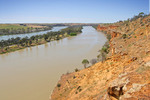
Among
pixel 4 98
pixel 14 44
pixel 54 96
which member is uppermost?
pixel 14 44

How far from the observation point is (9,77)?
2106cm

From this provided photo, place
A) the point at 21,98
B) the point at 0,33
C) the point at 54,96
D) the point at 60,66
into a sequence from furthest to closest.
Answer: the point at 0,33, the point at 60,66, the point at 21,98, the point at 54,96

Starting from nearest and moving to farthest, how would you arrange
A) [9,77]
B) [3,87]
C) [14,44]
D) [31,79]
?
[3,87] → [31,79] → [9,77] → [14,44]

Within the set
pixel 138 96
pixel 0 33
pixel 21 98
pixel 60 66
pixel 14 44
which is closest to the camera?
pixel 138 96

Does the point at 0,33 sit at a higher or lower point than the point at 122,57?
higher

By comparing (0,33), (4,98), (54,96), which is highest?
(0,33)

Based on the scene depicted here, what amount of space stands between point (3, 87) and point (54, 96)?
9.83 meters

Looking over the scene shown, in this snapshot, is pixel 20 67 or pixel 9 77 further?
pixel 20 67

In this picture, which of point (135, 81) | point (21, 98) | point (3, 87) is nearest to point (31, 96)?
point (21, 98)

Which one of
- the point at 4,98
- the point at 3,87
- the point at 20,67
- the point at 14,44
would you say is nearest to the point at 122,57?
the point at 4,98

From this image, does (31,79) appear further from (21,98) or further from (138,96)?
(138,96)

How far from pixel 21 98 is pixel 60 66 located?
34.0 ft

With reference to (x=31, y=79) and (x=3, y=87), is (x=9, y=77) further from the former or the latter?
(x=31, y=79)

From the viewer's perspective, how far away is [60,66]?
24141 millimetres
